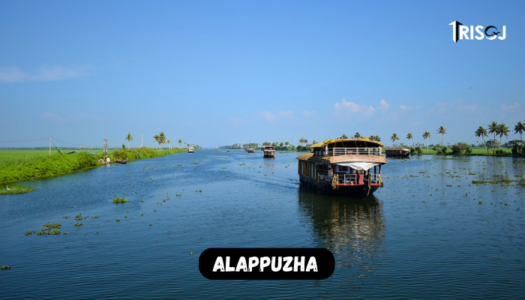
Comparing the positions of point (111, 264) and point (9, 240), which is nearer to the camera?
point (111, 264)

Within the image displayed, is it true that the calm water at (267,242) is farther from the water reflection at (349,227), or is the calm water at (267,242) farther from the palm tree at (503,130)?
the palm tree at (503,130)

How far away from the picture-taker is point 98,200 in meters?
48.7

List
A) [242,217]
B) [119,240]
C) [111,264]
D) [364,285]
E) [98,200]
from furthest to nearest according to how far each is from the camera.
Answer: [98,200]
[242,217]
[119,240]
[111,264]
[364,285]

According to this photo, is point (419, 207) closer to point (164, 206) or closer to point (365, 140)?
point (365, 140)

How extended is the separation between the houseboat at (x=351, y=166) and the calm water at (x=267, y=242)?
1895 mm

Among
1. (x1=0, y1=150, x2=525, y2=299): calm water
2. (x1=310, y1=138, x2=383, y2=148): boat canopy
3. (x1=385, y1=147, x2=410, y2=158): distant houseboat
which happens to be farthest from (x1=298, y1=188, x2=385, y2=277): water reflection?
(x1=385, y1=147, x2=410, y2=158): distant houseboat

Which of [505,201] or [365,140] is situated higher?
[365,140]

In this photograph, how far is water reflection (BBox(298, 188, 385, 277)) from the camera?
79.0 feet

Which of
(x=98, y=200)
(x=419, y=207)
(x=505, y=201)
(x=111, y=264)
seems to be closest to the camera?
(x=111, y=264)

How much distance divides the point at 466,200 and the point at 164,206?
37.7m

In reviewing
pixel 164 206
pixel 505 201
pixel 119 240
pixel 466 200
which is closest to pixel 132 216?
pixel 164 206

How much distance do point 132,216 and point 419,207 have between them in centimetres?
3160

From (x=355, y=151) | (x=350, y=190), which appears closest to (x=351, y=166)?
(x=355, y=151)

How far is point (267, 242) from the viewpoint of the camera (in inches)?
1086
